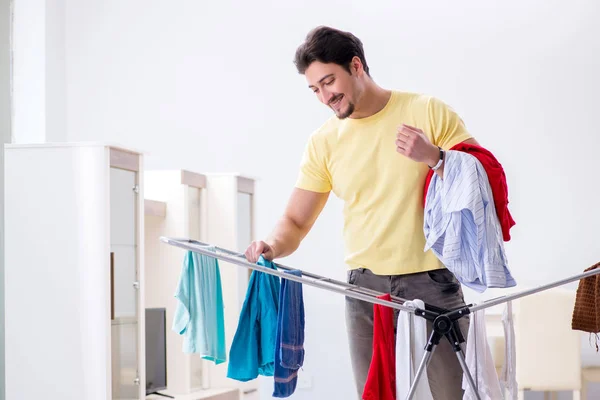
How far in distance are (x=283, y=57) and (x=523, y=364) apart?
8.46 feet

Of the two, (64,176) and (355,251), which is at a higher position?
(64,176)

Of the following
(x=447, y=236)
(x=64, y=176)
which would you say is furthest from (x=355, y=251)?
(x=64, y=176)

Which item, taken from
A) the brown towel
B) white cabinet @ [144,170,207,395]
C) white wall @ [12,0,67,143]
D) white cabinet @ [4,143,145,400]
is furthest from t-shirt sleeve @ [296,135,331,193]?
white wall @ [12,0,67,143]

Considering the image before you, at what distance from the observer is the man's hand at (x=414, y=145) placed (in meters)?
1.88

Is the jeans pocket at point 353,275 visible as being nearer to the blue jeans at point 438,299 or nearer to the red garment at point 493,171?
the blue jeans at point 438,299

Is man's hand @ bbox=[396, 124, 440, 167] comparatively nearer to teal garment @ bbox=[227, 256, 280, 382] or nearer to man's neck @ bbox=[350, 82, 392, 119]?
man's neck @ bbox=[350, 82, 392, 119]

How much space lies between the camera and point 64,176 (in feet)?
10.9

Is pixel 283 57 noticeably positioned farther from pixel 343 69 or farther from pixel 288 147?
pixel 343 69

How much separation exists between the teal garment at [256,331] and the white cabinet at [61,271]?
121cm

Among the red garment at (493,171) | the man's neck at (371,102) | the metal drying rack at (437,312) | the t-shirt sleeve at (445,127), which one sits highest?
the man's neck at (371,102)

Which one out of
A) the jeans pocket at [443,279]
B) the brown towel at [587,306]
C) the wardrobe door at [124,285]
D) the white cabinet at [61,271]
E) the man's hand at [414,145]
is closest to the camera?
the man's hand at [414,145]

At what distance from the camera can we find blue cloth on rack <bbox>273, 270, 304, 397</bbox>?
2119 mm

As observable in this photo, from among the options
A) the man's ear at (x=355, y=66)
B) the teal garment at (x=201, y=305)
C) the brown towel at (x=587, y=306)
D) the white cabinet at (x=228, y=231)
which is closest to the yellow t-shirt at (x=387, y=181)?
the man's ear at (x=355, y=66)

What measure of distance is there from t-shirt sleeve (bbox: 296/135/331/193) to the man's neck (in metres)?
0.16
